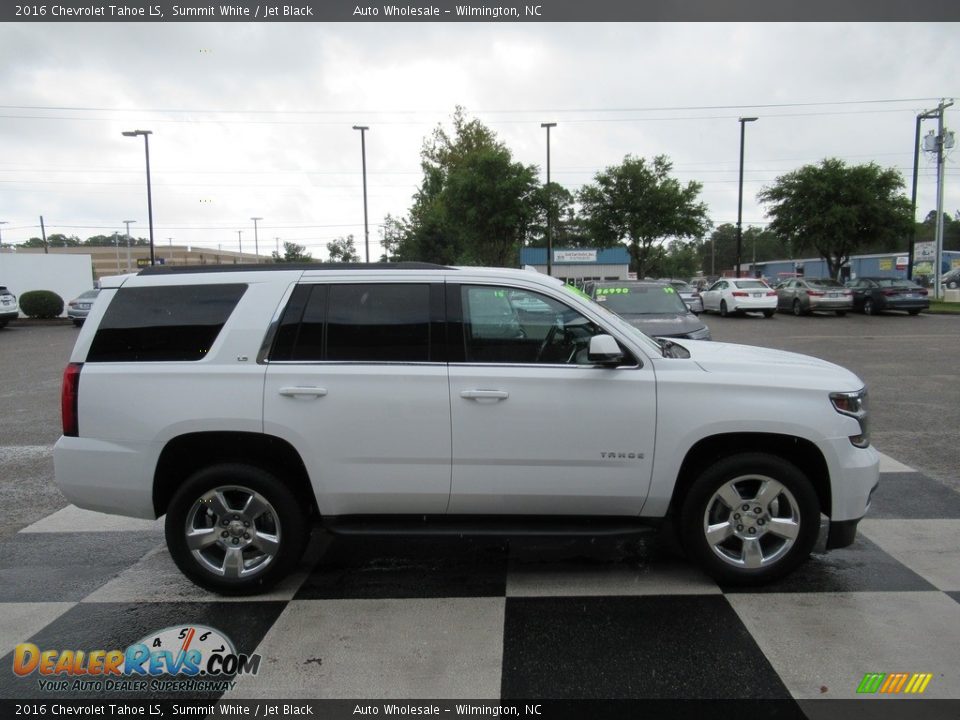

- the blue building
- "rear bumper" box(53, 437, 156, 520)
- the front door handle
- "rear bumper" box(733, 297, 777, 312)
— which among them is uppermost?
the blue building

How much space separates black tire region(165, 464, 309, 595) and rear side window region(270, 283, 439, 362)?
0.75 m

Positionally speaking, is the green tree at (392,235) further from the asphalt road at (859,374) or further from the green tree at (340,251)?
the asphalt road at (859,374)

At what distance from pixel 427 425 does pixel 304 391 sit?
72 cm

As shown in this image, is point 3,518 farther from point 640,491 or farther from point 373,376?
point 640,491

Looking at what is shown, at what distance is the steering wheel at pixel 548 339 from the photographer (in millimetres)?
4008

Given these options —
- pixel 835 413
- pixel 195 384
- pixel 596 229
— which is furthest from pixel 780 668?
pixel 596 229

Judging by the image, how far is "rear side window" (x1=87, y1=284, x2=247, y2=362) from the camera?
159 inches

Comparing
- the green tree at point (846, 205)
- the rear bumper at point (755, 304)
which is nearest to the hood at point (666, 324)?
the rear bumper at point (755, 304)

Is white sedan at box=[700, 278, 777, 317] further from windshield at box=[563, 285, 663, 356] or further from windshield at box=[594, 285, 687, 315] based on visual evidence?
windshield at box=[563, 285, 663, 356]

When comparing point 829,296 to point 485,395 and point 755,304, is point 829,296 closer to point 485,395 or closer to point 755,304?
point 755,304

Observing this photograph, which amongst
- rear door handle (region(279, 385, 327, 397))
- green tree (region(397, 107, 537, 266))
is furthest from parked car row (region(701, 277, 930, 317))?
rear door handle (region(279, 385, 327, 397))

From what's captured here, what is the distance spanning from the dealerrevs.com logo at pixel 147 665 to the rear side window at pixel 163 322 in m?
1.56

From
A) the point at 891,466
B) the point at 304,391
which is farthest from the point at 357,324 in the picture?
the point at 891,466

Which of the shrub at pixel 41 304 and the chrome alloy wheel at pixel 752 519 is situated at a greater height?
the shrub at pixel 41 304
